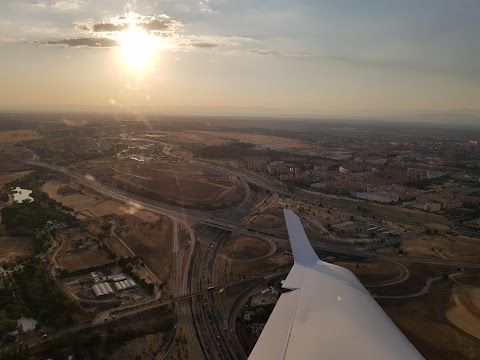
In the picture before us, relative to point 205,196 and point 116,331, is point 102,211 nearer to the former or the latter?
point 205,196

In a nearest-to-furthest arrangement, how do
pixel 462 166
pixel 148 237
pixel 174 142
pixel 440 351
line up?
pixel 440 351
pixel 148 237
pixel 462 166
pixel 174 142

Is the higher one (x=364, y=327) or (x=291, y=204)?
(x=364, y=327)

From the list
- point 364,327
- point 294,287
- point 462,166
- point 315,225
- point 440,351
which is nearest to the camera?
point 364,327

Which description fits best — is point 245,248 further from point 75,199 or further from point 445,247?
point 75,199

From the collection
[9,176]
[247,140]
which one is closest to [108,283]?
[9,176]

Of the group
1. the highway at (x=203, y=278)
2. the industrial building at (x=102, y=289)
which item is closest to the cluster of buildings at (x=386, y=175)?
the highway at (x=203, y=278)

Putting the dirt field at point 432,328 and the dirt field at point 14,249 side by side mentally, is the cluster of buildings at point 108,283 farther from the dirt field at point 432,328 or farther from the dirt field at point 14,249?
the dirt field at point 432,328

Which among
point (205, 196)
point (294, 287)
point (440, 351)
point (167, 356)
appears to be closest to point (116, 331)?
point (167, 356)
